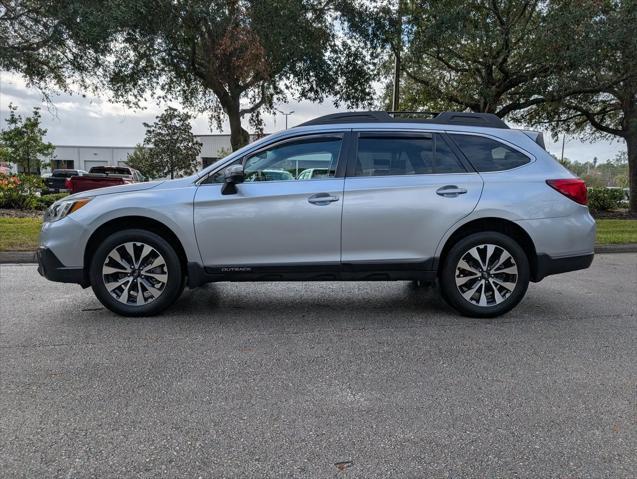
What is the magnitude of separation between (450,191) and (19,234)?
8.63 meters

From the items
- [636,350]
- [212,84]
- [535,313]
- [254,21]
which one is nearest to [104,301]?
[535,313]

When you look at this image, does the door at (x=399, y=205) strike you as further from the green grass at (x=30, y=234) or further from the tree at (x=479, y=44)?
the tree at (x=479, y=44)

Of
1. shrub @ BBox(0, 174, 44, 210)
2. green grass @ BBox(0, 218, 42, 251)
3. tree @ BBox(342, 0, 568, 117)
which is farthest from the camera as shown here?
shrub @ BBox(0, 174, 44, 210)

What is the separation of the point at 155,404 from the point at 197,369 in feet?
1.85

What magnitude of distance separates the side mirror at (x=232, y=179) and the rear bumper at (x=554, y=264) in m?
2.96

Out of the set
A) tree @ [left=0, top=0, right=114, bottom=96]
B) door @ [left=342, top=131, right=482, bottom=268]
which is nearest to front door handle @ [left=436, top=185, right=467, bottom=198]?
door @ [left=342, top=131, right=482, bottom=268]

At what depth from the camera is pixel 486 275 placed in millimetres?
4812

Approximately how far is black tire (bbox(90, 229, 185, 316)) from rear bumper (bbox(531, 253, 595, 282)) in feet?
11.3

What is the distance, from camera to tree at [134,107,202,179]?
37.2m

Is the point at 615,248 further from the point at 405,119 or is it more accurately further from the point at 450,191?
the point at 405,119

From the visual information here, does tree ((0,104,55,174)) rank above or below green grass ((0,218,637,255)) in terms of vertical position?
above

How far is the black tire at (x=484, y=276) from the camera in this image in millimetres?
4773

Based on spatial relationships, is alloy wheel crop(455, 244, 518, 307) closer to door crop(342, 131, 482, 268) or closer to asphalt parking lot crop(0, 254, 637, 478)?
asphalt parking lot crop(0, 254, 637, 478)

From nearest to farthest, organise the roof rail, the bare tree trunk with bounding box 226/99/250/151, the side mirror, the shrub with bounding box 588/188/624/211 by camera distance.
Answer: the side mirror → the roof rail → the bare tree trunk with bounding box 226/99/250/151 → the shrub with bounding box 588/188/624/211
